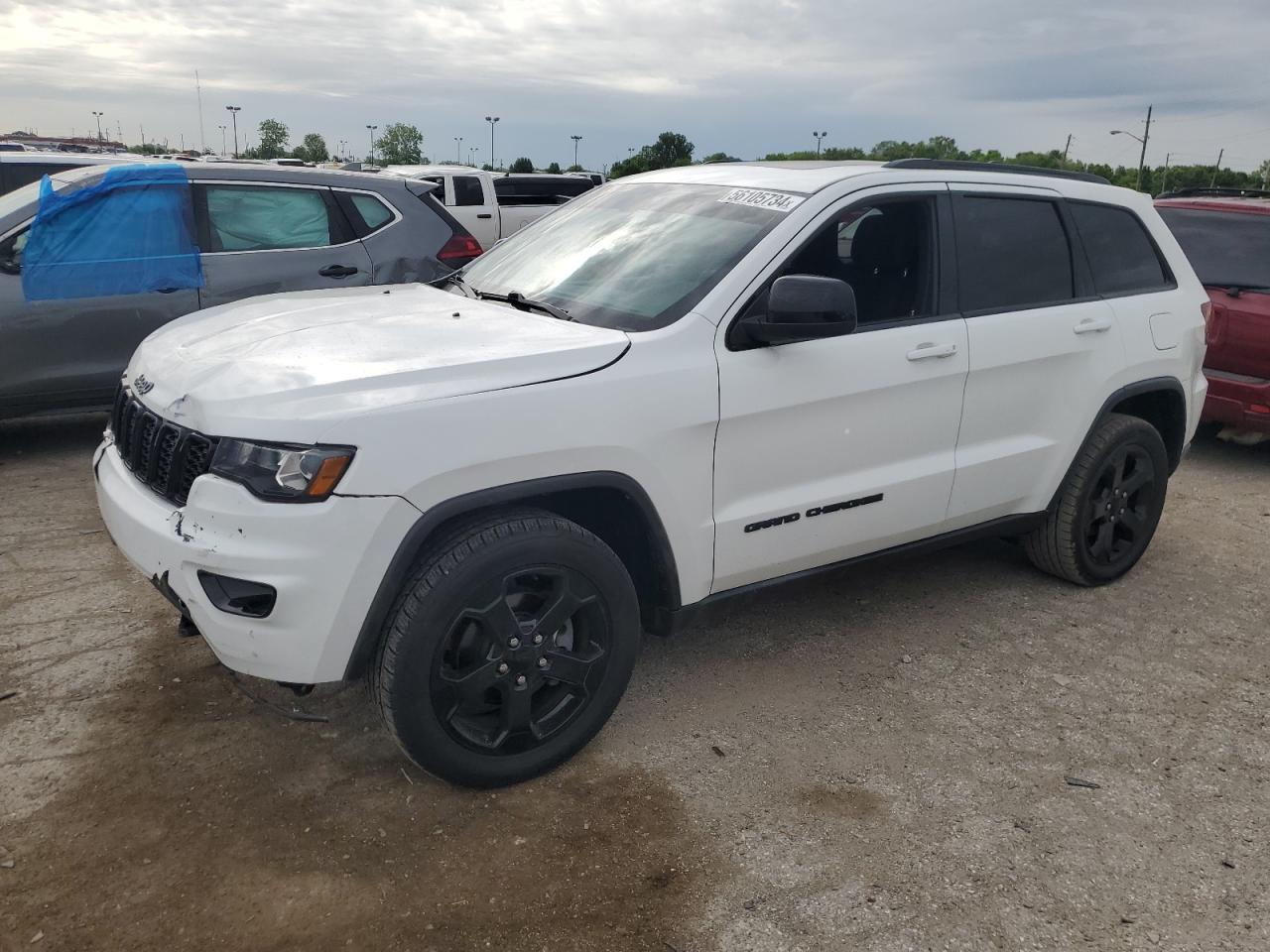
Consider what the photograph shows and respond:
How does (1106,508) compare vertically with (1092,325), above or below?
below

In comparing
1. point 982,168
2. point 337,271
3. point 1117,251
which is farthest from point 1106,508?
point 337,271

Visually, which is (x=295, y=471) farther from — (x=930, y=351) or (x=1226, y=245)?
(x=1226, y=245)

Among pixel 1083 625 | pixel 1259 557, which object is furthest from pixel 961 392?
pixel 1259 557

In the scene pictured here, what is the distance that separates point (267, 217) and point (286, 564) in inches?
185

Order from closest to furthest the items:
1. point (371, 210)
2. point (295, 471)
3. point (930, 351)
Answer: point (295, 471) → point (930, 351) → point (371, 210)

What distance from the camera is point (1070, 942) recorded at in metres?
2.60

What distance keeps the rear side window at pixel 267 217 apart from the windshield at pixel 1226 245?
18.6 feet

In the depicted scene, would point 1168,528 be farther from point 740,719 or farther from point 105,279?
point 105,279

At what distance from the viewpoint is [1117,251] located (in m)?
4.65

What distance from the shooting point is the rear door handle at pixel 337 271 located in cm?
671

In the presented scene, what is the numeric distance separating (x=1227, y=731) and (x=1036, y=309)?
1.73 m

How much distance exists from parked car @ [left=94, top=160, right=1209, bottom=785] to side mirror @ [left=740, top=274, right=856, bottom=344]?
10 millimetres

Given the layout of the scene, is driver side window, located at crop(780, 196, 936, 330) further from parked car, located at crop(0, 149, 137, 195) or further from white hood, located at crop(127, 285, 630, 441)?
parked car, located at crop(0, 149, 137, 195)

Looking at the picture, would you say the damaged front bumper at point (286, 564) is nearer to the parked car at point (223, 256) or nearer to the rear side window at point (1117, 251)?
the rear side window at point (1117, 251)
